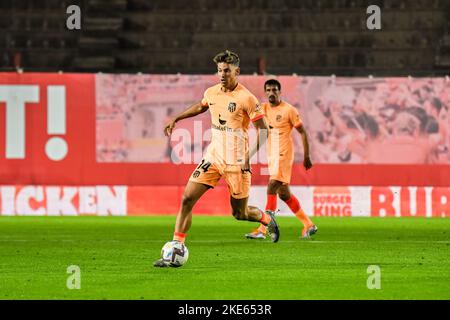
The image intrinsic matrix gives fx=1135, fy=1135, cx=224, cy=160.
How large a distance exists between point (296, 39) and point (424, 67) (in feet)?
11.2

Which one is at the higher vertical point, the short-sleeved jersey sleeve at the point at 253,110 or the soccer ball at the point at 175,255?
the short-sleeved jersey sleeve at the point at 253,110

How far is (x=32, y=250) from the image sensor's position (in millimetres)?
14711

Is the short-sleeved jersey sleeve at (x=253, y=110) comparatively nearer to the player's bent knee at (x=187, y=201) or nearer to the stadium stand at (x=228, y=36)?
A: the player's bent knee at (x=187, y=201)

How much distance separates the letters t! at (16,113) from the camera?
24.5m

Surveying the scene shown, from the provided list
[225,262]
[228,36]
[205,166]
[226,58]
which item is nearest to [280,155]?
[225,262]

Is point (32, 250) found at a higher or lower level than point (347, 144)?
lower

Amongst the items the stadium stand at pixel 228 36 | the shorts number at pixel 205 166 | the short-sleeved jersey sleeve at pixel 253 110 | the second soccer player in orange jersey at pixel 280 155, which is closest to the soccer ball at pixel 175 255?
the shorts number at pixel 205 166

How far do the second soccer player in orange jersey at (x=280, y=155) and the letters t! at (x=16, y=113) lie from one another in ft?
28.4

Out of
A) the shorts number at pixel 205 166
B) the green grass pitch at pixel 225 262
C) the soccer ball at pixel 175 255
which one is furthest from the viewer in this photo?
the shorts number at pixel 205 166

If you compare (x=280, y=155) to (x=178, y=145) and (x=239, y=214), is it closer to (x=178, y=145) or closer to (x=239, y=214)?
(x=239, y=214)

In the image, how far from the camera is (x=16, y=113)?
24.6 metres
